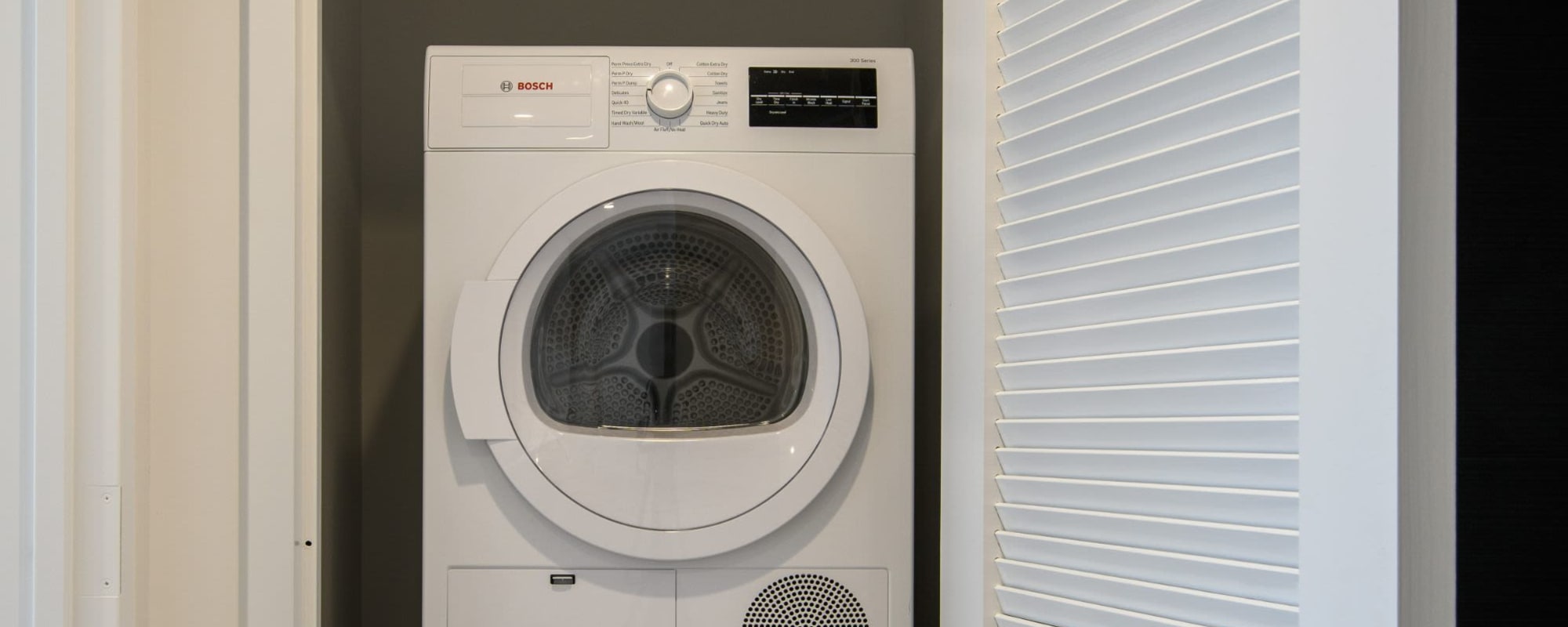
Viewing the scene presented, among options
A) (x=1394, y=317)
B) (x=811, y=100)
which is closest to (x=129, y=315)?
(x=811, y=100)

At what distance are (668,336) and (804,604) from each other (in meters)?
0.37

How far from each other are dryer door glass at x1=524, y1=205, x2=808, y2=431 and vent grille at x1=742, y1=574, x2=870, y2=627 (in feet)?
0.68

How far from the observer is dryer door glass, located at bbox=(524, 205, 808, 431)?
4.32 ft

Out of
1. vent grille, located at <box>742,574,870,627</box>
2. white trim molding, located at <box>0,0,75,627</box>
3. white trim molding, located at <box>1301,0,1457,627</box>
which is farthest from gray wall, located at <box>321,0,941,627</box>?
white trim molding, located at <box>1301,0,1457,627</box>

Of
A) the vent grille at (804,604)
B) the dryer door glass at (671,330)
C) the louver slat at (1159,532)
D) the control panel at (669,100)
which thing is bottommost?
the vent grille at (804,604)

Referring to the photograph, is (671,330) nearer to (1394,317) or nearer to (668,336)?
(668,336)

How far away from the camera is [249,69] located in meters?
1.17

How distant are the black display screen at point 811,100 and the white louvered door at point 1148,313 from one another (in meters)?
0.36

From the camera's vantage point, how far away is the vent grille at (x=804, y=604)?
129 centimetres

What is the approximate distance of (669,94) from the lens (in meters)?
1.31

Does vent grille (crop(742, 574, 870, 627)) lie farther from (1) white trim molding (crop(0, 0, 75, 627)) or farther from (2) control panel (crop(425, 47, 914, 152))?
(1) white trim molding (crop(0, 0, 75, 627))

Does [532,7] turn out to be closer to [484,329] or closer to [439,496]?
[484,329]

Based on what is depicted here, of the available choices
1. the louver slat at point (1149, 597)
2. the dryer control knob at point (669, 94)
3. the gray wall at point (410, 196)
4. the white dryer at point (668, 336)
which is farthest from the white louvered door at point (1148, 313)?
the gray wall at point (410, 196)

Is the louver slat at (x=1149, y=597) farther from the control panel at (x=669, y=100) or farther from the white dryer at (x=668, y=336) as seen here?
the control panel at (x=669, y=100)
